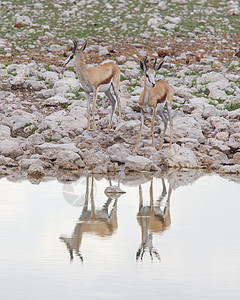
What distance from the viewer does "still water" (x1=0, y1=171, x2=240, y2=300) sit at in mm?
4832

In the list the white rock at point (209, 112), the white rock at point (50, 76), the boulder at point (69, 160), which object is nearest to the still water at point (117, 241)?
the boulder at point (69, 160)

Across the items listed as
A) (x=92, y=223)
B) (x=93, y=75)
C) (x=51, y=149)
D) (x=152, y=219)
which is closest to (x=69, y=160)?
(x=51, y=149)

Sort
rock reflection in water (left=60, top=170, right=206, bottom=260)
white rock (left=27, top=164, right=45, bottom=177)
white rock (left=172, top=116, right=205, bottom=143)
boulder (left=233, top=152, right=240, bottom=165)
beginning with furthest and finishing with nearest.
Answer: white rock (left=172, top=116, right=205, bottom=143) → boulder (left=233, top=152, right=240, bottom=165) → white rock (left=27, top=164, right=45, bottom=177) → rock reflection in water (left=60, top=170, right=206, bottom=260)

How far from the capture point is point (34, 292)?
4.65 meters

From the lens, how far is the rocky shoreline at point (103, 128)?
39.6 feet

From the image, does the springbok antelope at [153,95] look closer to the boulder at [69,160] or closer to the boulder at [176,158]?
the boulder at [176,158]

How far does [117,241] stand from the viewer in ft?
20.6

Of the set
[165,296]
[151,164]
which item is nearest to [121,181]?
[151,164]

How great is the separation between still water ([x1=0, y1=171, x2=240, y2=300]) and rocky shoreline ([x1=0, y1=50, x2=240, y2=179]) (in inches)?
81.9

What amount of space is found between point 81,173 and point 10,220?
4354 mm

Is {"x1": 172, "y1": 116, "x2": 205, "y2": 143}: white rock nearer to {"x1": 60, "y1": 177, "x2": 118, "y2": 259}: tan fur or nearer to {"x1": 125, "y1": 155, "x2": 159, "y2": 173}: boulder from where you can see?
{"x1": 125, "y1": 155, "x2": 159, "y2": 173}: boulder

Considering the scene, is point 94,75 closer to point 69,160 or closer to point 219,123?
point 69,160

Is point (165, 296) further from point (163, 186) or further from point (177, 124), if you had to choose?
point (177, 124)

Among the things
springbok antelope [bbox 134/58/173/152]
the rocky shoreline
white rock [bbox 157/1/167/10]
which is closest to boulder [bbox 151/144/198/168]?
the rocky shoreline
